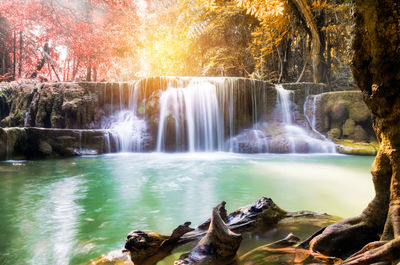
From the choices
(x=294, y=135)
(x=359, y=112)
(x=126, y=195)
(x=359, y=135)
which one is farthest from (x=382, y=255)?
(x=359, y=112)

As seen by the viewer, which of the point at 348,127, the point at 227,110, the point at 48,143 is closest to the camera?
the point at 48,143

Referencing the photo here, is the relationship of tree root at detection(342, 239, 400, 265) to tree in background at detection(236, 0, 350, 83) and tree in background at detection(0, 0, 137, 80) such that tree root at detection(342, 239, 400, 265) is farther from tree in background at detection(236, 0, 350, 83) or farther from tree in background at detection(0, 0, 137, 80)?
tree in background at detection(236, 0, 350, 83)

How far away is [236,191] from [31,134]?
284 inches

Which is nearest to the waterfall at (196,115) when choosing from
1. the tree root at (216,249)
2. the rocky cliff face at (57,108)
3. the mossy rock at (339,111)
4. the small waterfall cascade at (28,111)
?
the rocky cliff face at (57,108)

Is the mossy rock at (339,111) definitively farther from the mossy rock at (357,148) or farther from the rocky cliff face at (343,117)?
the mossy rock at (357,148)

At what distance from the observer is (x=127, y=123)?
11.7 m

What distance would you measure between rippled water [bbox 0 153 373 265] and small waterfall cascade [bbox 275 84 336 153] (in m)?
2.18

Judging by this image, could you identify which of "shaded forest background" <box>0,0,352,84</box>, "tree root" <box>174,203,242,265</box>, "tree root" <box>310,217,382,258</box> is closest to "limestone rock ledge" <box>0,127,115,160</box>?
"shaded forest background" <box>0,0,352,84</box>

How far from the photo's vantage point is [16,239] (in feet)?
8.90

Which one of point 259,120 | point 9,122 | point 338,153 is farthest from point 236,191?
point 9,122

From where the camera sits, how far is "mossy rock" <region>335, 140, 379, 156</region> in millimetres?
9820

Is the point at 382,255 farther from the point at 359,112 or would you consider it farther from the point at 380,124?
the point at 359,112

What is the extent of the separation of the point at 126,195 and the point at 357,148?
9.13 metres

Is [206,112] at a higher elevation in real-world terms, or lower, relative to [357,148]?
higher
